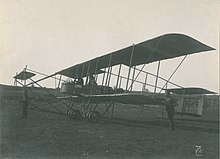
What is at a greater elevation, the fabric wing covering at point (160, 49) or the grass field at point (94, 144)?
the fabric wing covering at point (160, 49)

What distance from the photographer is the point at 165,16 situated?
498 centimetres

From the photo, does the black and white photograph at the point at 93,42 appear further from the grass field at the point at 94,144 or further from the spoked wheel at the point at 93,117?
the spoked wheel at the point at 93,117

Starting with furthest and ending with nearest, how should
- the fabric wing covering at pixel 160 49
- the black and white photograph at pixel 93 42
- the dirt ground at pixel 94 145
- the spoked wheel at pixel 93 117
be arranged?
the spoked wheel at pixel 93 117 < the fabric wing covering at pixel 160 49 < the black and white photograph at pixel 93 42 < the dirt ground at pixel 94 145

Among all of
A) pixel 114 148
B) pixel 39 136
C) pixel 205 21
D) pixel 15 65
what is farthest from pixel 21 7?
pixel 205 21

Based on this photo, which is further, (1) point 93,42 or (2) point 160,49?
(2) point 160,49

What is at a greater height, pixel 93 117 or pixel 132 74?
pixel 132 74

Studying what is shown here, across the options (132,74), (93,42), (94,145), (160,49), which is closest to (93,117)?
(132,74)

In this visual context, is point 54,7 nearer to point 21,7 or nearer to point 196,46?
point 21,7

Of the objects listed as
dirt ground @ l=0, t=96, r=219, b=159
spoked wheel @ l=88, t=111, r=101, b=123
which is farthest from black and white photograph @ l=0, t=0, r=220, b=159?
spoked wheel @ l=88, t=111, r=101, b=123

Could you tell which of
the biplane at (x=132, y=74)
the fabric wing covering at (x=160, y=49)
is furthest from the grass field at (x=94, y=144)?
the fabric wing covering at (x=160, y=49)

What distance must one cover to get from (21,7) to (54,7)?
47 centimetres

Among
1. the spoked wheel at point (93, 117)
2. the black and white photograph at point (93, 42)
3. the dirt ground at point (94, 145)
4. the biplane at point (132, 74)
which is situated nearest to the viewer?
the dirt ground at point (94, 145)

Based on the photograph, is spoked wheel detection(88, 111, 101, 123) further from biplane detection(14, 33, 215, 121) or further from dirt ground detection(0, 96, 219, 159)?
dirt ground detection(0, 96, 219, 159)

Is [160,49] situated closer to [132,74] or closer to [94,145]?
[132,74]
